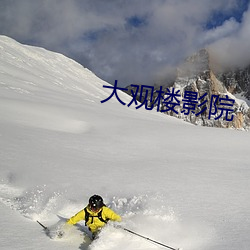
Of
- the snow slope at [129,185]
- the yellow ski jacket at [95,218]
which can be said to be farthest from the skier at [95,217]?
the snow slope at [129,185]

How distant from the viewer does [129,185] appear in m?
8.02

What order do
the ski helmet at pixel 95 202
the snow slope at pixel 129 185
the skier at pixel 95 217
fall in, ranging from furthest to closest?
the skier at pixel 95 217
the ski helmet at pixel 95 202
the snow slope at pixel 129 185

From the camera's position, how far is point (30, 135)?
12.5 metres

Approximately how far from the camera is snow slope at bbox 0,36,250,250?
552 centimetres

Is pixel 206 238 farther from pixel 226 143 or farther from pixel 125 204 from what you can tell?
pixel 226 143

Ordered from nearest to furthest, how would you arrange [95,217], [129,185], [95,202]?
[95,202]
[95,217]
[129,185]

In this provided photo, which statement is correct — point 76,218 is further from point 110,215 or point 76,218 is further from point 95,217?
point 110,215

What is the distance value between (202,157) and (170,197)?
14.7 feet

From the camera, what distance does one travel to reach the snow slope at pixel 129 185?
5523 mm

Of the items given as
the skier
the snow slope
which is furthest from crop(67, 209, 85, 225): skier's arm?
the snow slope

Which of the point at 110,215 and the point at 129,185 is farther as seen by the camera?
the point at 129,185

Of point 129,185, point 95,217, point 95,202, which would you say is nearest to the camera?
point 95,202

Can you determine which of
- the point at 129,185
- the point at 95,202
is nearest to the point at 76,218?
the point at 95,202

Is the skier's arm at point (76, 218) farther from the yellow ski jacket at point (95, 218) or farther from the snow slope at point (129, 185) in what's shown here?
the snow slope at point (129, 185)
